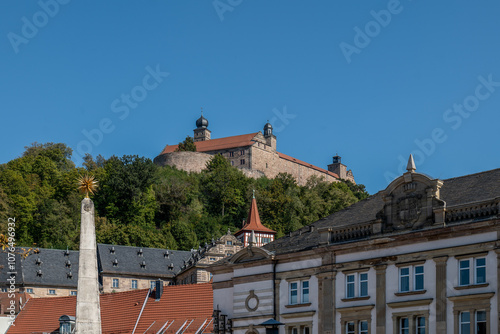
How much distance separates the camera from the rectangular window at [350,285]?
4172 centimetres

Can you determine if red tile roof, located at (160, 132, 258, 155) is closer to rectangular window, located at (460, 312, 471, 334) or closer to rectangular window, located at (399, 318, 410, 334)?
rectangular window, located at (399, 318, 410, 334)

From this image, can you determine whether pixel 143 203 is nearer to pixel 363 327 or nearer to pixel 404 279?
pixel 363 327

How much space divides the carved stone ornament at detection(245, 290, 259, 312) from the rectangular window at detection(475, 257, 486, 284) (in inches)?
506

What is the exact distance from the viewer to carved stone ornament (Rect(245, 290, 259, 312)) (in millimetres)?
45531

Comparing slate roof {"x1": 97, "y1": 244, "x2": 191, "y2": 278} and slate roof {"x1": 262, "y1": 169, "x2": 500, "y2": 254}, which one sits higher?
slate roof {"x1": 97, "y1": 244, "x2": 191, "y2": 278}

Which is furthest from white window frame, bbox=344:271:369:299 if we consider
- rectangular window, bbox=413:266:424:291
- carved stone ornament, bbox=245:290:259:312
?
carved stone ornament, bbox=245:290:259:312

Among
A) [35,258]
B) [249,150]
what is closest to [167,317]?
[35,258]

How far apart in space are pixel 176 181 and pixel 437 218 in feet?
327

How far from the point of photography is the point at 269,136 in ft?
584

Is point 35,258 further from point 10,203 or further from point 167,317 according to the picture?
point 167,317

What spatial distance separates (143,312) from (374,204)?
20.4 meters

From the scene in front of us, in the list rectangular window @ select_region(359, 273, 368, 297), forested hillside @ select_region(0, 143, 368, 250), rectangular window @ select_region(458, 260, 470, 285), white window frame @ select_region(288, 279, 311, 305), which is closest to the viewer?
rectangular window @ select_region(458, 260, 470, 285)

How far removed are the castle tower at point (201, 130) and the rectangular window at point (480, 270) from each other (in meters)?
151

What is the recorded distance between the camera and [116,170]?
125 meters
